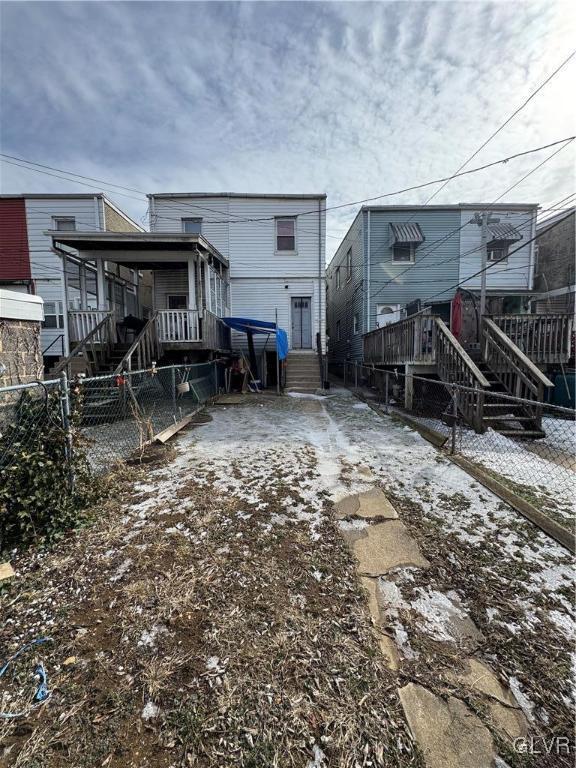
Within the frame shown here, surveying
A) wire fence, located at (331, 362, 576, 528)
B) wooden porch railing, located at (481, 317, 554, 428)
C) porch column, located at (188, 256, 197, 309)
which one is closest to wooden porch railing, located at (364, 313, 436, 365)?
wire fence, located at (331, 362, 576, 528)

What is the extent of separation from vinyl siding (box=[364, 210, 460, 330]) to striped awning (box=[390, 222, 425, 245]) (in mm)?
250

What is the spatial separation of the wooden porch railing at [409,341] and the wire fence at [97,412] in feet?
18.2

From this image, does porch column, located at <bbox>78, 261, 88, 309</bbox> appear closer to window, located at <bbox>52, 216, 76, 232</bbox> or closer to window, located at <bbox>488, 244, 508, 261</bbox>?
window, located at <bbox>52, 216, 76, 232</bbox>

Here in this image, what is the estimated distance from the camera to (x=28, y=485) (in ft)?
9.18

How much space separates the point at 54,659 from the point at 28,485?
153 cm

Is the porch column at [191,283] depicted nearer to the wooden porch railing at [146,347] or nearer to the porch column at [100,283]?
the wooden porch railing at [146,347]

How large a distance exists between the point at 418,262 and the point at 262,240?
7.17 meters

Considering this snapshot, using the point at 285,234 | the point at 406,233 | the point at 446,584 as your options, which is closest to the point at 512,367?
the point at 446,584

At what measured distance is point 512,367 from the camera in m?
7.41

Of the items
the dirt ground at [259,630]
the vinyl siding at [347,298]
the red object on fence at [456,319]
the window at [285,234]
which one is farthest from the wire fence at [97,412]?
the vinyl siding at [347,298]

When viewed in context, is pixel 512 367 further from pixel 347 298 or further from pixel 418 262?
pixel 347 298

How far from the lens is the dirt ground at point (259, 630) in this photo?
1.40m

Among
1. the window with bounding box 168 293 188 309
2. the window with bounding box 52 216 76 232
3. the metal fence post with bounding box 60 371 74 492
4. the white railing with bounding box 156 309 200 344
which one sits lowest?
the metal fence post with bounding box 60 371 74 492

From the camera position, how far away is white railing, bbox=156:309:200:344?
32.2 feet
